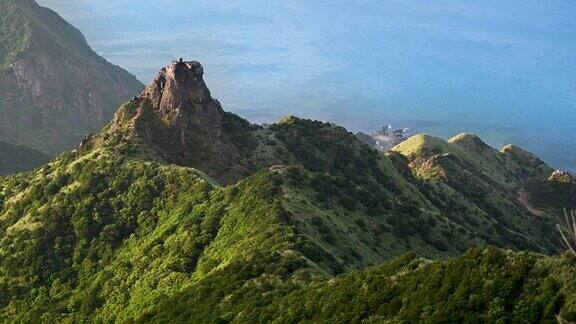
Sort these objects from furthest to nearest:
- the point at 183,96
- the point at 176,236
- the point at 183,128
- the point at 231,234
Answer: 1. the point at 183,96
2. the point at 183,128
3. the point at 176,236
4. the point at 231,234

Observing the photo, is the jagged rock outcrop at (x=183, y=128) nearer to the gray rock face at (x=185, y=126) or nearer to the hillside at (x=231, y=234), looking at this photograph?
the gray rock face at (x=185, y=126)

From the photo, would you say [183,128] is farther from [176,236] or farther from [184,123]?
Answer: [176,236]

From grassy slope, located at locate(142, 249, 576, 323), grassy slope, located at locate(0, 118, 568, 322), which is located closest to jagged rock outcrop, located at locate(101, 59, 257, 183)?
grassy slope, located at locate(0, 118, 568, 322)

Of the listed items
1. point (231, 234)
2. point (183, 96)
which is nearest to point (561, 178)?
point (183, 96)

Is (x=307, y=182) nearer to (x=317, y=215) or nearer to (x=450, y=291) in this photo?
(x=317, y=215)

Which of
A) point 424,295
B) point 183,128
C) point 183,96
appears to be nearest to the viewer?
point 424,295

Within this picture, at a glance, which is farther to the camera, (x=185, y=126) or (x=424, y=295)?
(x=185, y=126)

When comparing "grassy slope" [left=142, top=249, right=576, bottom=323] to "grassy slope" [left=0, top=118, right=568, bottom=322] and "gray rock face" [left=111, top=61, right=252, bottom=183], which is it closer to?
"grassy slope" [left=0, top=118, right=568, bottom=322]

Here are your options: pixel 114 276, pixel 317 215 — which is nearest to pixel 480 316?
pixel 317 215
